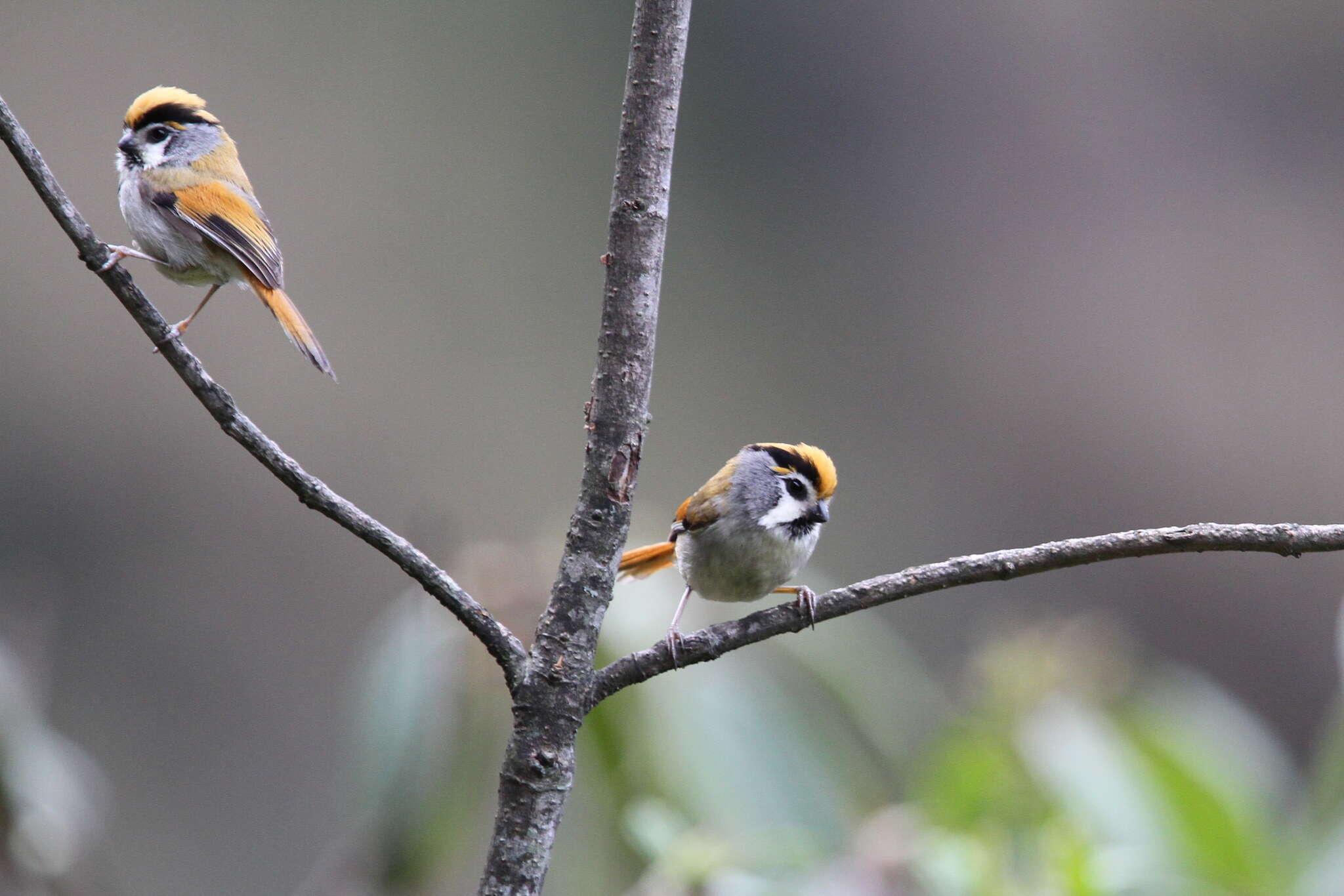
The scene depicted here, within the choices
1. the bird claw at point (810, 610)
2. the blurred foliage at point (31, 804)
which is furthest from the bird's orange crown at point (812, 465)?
the blurred foliage at point (31, 804)

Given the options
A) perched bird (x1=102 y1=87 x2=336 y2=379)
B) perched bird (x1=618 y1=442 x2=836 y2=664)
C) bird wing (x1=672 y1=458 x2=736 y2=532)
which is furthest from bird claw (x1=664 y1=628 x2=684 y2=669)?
bird wing (x1=672 y1=458 x2=736 y2=532)

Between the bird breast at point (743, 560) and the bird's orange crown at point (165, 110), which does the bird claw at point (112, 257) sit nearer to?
the bird's orange crown at point (165, 110)

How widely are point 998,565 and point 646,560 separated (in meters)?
1.84

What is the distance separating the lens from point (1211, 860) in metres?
2.39

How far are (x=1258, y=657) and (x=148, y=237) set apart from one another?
23.7 ft

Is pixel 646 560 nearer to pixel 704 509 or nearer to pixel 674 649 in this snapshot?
pixel 704 509

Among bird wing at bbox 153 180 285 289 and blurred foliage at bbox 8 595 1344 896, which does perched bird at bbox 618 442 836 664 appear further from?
bird wing at bbox 153 180 285 289

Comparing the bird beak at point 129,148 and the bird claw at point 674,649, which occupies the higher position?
the bird beak at point 129,148

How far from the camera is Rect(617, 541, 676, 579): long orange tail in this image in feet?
9.48

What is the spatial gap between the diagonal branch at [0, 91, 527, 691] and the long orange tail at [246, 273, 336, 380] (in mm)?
266

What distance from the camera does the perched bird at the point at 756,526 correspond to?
259 centimetres

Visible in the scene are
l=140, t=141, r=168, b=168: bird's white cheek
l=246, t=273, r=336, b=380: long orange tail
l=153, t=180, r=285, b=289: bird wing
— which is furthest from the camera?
l=140, t=141, r=168, b=168: bird's white cheek

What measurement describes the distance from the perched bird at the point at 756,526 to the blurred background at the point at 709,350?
0.60 metres

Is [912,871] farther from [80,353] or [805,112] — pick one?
[805,112]
